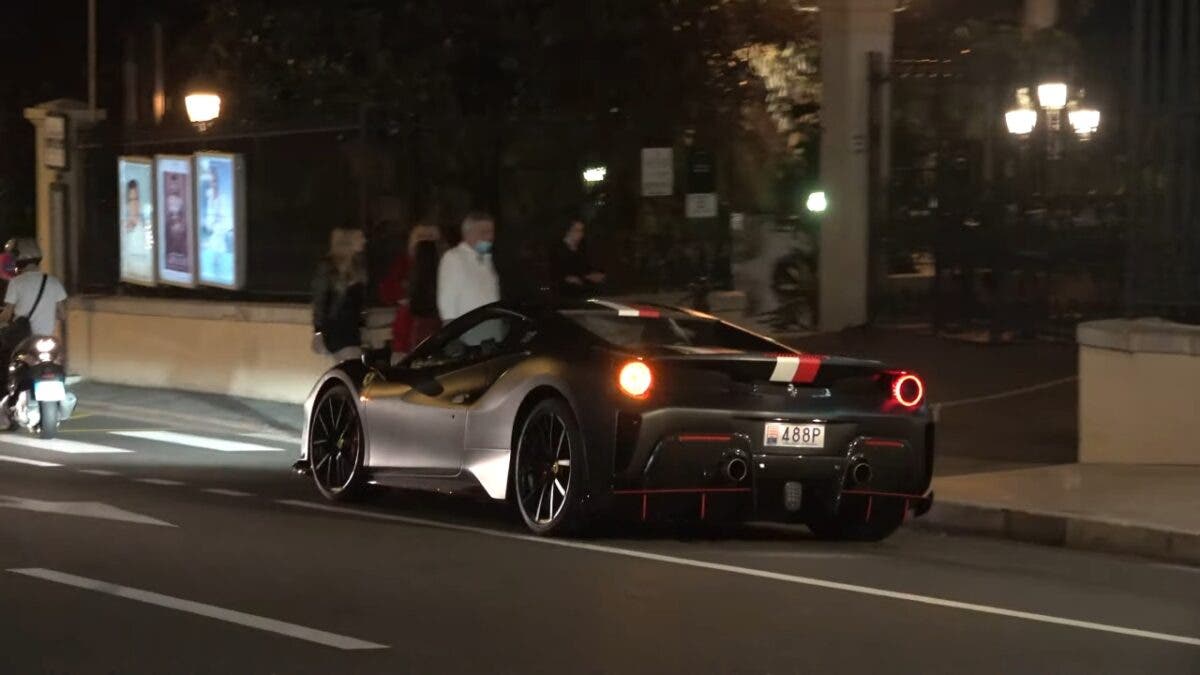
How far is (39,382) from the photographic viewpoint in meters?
16.5

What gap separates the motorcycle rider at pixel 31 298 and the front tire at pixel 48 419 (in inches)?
22.9

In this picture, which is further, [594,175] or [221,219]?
[221,219]

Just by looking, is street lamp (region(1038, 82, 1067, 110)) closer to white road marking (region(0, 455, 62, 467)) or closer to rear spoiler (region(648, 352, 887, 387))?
rear spoiler (region(648, 352, 887, 387))

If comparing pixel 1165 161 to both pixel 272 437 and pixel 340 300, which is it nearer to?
pixel 340 300

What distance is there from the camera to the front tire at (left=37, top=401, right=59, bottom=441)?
16594 millimetres

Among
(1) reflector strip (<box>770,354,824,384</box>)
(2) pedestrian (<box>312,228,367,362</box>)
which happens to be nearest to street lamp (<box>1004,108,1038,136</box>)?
(2) pedestrian (<box>312,228,367,362</box>)

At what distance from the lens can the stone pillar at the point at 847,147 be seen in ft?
65.8

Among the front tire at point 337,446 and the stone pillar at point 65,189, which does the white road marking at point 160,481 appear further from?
the stone pillar at point 65,189

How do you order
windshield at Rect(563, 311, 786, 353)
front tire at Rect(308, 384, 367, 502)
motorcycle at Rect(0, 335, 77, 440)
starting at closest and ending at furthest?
windshield at Rect(563, 311, 786, 353), front tire at Rect(308, 384, 367, 502), motorcycle at Rect(0, 335, 77, 440)

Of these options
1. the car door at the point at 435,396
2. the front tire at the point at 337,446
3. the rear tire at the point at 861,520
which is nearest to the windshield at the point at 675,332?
the car door at the point at 435,396

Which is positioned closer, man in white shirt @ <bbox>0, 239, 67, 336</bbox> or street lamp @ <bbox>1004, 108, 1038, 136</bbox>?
man in white shirt @ <bbox>0, 239, 67, 336</bbox>

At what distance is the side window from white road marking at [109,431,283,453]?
14.3 ft

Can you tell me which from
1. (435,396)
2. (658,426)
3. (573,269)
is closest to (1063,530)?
(658,426)

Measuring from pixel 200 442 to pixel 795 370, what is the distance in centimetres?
785
